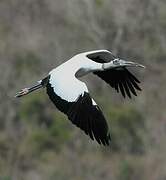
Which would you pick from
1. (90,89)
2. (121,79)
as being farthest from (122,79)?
(90,89)

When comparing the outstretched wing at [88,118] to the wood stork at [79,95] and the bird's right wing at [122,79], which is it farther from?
the bird's right wing at [122,79]

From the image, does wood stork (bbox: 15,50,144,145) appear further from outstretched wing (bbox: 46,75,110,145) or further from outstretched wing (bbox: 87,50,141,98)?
outstretched wing (bbox: 87,50,141,98)

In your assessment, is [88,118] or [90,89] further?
[90,89]

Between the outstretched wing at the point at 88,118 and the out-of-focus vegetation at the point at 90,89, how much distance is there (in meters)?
6.81

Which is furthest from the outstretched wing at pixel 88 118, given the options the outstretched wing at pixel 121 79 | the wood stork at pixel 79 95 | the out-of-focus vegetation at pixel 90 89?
the out-of-focus vegetation at pixel 90 89

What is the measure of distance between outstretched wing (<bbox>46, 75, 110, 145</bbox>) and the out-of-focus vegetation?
268 inches

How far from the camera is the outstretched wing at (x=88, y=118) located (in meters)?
8.30

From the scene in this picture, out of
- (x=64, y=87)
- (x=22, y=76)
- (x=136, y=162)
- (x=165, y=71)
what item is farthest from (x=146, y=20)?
(x=64, y=87)

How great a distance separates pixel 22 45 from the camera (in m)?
18.5

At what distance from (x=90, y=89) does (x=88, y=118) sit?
895 centimetres

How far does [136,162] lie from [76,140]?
1.12m

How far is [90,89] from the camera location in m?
17.3

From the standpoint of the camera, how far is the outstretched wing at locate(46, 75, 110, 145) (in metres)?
8.30

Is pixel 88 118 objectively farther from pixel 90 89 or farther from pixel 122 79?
pixel 90 89
